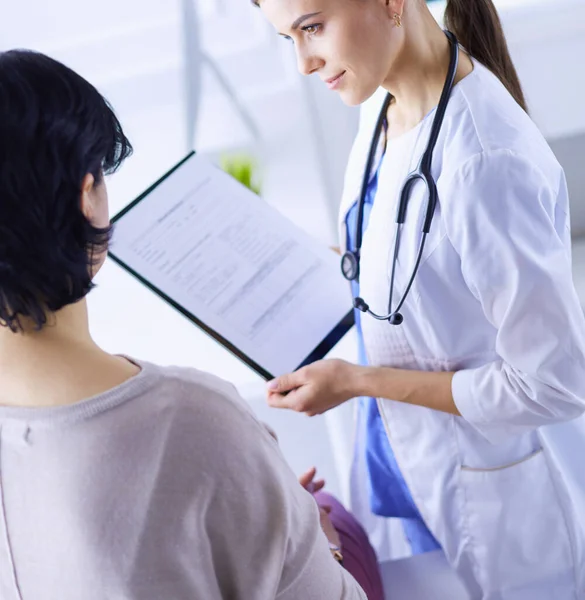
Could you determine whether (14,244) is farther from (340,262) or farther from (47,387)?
(340,262)

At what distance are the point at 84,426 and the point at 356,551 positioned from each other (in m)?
0.57

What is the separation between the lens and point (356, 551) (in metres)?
1.00

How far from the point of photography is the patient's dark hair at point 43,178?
538 mm

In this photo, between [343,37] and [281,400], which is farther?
[281,400]

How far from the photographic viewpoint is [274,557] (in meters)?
0.65

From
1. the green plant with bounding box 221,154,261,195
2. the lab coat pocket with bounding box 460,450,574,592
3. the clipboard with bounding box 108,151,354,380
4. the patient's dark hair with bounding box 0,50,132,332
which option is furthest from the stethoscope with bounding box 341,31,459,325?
the green plant with bounding box 221,154,261,195

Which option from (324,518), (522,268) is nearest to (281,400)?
(324,518)

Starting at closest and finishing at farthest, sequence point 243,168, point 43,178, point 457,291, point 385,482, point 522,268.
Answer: point 43,178
point 522,268
point 457,291
point 385,482
point 243,168

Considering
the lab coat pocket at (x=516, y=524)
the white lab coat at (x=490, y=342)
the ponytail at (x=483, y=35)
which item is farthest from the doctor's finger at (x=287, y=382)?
the ponytail at (x=483, y=35)

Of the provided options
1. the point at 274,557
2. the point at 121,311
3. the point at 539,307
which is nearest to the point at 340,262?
the point at 539,307

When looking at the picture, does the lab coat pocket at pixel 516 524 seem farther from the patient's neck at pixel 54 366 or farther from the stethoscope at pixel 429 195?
the patient's neck at pixel 54 366

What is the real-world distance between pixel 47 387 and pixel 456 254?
1.67 feet

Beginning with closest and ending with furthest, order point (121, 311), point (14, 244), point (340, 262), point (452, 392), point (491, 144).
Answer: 1. point (14, 244)
2. point (491, 144)
3. point (452, 392)
4. point (340, 262)
5. point (121, 311)

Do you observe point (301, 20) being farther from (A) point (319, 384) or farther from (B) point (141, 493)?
(B) point (141, 493)
